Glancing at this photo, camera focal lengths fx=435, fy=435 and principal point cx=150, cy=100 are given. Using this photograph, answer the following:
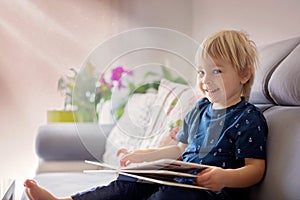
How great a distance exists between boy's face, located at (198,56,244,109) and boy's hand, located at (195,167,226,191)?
243mm

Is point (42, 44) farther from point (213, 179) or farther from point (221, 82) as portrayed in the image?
point (213, 179)

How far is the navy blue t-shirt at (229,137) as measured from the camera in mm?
1046

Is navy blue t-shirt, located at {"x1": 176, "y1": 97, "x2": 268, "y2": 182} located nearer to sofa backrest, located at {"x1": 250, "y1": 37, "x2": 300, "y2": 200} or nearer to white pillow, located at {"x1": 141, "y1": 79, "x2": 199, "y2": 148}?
sofa backrest, located at {"x1": 250, "y1": 37, "x2": 300, "y2": 200}

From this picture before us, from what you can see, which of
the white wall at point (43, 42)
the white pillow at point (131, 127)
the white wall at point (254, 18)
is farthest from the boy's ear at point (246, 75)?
the white wall at point (43, 42)

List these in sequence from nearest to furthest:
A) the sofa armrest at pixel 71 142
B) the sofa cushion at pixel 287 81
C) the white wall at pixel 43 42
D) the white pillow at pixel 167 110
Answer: the sofa cushion at pixel 287 81 < the white pillow at pixel 167 110 < the sofa armrest at pixel 71 142 < the white wall at pixel 43 42

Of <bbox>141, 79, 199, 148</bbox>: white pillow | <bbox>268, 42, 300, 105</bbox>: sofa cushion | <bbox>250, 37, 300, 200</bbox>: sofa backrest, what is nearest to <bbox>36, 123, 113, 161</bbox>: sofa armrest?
<bbox>141, 79, 199, 148</bbox>: white pillow

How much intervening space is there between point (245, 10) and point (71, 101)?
125cm

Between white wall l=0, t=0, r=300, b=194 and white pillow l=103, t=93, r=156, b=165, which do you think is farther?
white wall l=0, t=0, r=300, b=194

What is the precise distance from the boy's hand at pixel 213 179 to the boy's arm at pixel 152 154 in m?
0.29

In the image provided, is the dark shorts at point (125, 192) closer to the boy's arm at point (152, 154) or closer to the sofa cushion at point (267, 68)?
the boy's arm at point (152, 154)

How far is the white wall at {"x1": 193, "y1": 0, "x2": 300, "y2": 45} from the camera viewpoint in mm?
1626

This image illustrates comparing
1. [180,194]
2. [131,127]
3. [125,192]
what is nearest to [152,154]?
[125,192]

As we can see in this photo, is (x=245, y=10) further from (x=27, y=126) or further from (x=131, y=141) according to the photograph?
(x=27, y=126)

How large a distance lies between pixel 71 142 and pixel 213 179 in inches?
43.2
